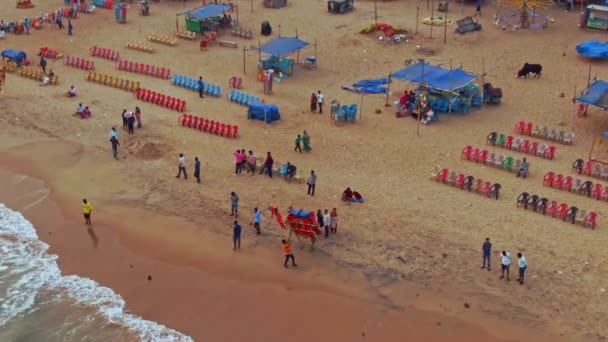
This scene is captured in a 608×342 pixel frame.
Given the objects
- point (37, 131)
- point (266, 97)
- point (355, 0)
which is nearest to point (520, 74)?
point (266, 97)

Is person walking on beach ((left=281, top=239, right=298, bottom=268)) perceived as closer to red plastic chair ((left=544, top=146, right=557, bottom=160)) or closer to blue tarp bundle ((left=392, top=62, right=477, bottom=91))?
red plastic chair ((left=544, top=146, right=557, bottom=160))

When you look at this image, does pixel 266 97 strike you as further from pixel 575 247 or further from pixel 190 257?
pixel 575 247

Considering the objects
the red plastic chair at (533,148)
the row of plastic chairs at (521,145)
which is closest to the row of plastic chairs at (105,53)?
the row of plastic chairs at (521,145)

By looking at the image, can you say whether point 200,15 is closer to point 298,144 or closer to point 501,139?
point 298,144

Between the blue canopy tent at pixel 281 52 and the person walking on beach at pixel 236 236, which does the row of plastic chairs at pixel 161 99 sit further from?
the person walking on beach at pixel 236 236

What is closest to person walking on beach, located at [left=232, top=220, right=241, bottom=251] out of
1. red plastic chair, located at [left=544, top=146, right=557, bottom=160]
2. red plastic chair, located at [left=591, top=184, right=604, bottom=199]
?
red plastic chair, located at [left=591, top=184, right=604, bottom=199]

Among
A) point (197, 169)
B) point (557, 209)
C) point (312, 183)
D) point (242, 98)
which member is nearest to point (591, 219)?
point (557, 209)
